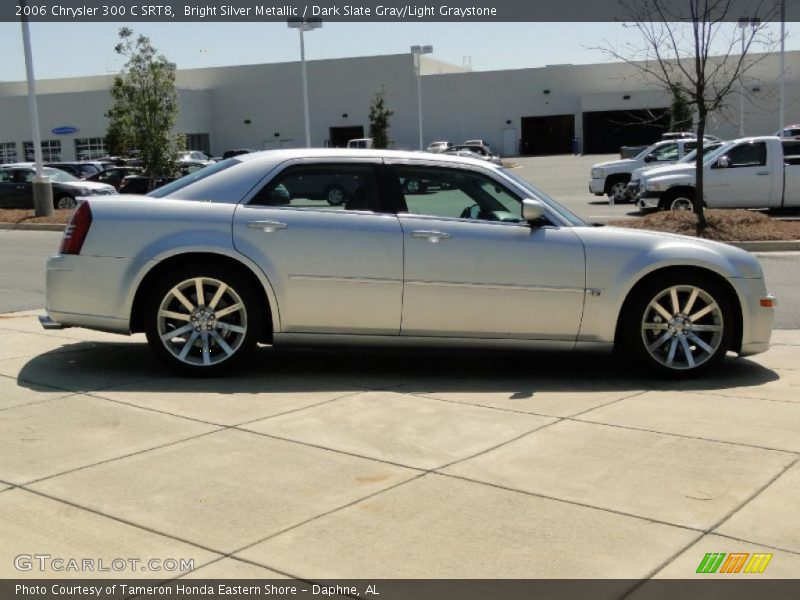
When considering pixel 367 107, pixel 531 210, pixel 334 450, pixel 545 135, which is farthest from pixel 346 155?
pixel 545 135

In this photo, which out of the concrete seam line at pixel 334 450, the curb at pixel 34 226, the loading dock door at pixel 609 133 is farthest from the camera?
the loading dock door at pixel 609 133

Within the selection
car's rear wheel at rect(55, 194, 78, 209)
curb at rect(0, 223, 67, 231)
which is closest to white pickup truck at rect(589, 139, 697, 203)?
curb at rect(0, 223, 67, 231)

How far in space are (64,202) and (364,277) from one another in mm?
22478

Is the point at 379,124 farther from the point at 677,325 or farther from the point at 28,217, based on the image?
the point at 677,325

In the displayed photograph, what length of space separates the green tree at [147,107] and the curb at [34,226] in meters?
4.26

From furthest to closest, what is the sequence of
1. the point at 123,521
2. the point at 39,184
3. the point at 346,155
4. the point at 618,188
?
1. the point at 618,188
2. the point at 39,184
3. the point at 346,155
4. the point at 123,521

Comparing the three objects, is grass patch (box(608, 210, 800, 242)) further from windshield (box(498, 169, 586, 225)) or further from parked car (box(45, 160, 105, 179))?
parked car (box(45, 160, 105, 179))

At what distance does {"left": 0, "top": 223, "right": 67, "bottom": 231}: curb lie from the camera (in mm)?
23047

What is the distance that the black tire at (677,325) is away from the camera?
689 cm

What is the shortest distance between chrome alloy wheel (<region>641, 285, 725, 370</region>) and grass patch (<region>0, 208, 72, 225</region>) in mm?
19114

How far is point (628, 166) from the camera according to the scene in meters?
26.1

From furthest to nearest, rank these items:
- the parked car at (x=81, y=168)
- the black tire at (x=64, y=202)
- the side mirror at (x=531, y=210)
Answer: the parked car at (x=81, y=168), the black tire at (x=64, y=202), the side mirror at (x=531, y=210)

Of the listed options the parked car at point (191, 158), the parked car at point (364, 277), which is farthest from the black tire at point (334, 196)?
the parked car at point (191, 158)

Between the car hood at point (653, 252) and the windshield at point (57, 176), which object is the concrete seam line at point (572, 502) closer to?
the car hood at point (653, 252)
